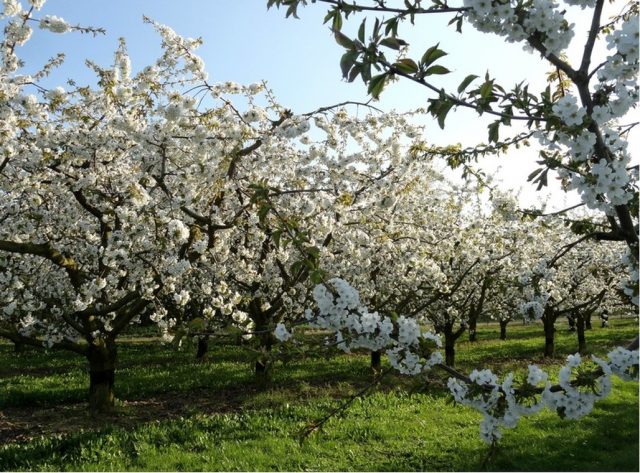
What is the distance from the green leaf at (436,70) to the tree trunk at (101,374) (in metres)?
8.81

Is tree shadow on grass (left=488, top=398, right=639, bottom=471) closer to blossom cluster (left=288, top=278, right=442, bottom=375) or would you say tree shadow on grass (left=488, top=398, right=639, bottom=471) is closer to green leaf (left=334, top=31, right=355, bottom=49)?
blossom cluster (left=288, top=278, right=442, bottom=375)

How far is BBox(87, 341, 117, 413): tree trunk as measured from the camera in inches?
372

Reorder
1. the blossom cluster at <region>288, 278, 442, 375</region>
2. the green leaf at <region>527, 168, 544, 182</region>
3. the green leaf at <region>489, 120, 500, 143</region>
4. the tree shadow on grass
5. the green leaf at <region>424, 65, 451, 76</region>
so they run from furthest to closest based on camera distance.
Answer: the tree shadow on grass, the green leaf at <region>527, 168, 544, 182</region>, the green leaf at <region>489, 120, 500, 143</region>, the blossom cluster at <region>288, 278, 442, 375</region>, the green leaf at <region>424, 65, 451, 76</region>


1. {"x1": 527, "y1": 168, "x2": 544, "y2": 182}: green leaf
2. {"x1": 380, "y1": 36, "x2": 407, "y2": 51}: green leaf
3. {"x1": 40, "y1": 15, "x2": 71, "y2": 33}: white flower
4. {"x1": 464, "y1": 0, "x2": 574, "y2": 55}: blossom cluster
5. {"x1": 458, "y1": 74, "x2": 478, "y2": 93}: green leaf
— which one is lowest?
{"x1": 527, "y1": 168, "x2": 544, "y2": 182}: green leaf

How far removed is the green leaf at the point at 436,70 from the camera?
2.51 m

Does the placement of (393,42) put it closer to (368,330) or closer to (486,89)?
(486,89)

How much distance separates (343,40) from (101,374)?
356 inches

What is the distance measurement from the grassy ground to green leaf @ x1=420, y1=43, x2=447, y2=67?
1686mm

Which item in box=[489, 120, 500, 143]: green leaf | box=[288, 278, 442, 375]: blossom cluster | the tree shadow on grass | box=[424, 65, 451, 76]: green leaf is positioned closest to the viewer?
box=[424, 65, 451, 76]: green leaf

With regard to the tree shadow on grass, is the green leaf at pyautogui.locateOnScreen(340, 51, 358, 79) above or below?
above

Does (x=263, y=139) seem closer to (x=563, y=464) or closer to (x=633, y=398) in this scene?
(x=563, y=464)

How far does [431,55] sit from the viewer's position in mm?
2533

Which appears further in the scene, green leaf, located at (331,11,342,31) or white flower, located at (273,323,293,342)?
white flower, located at (273,323,293,342)

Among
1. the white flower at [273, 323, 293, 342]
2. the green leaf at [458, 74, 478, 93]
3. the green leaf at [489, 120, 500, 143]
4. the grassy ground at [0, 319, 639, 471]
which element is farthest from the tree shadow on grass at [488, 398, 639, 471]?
the green leaf at [458, 74, 478, 93]
